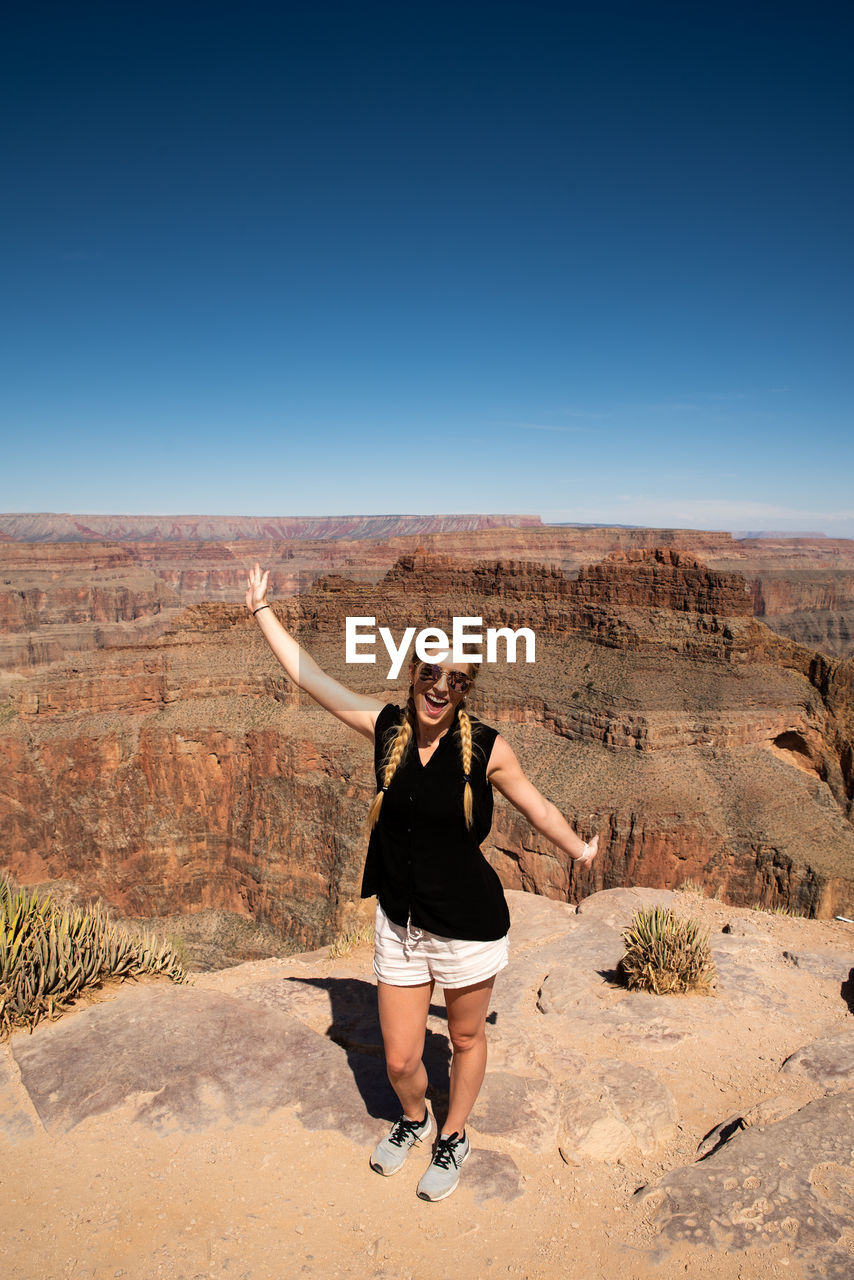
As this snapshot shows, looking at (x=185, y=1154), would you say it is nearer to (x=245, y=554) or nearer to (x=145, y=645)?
(x=145, y=645)

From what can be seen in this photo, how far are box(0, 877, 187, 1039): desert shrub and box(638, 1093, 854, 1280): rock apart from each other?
414cm

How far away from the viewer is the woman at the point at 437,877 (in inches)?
145

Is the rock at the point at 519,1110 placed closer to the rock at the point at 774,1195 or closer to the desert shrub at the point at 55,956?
the rock at the point at 774,1195

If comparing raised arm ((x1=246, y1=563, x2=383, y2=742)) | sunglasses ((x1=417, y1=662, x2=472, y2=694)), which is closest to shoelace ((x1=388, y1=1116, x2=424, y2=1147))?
raised arm ((x1=246, y1=563, x2=383, y2=742))

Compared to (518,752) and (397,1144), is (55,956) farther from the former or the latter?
(518,752)

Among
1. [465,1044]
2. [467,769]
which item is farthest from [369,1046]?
[467,769]

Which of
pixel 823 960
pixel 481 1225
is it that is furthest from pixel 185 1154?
pixel 823 960

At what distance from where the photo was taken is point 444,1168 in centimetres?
377

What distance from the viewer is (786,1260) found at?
10.5 feet

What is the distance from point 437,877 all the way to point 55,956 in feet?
11.4

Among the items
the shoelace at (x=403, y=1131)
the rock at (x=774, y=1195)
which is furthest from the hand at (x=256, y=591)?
the rock at (x=774, y=1195)

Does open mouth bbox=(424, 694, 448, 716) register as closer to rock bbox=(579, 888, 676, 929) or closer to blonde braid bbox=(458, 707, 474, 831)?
blonde braid bbox=(458, 707, 474, 831)

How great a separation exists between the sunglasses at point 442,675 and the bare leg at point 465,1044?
1589 millimetres

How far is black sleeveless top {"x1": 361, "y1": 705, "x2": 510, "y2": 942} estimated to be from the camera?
3652 mm
